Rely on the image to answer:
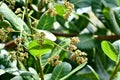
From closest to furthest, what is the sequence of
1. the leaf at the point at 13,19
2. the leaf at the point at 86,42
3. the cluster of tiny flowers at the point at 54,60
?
1. the cluster of tiny flowers at the point at 54,60
2. the leaf at the point at 13,19
3. the leaf at the point at 86,42

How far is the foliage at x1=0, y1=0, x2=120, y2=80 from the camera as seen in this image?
778mm

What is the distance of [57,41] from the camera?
1.18 metres

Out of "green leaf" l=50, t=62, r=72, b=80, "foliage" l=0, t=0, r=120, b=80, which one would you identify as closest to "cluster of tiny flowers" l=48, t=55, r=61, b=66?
"foliage" l=0, t=0, r=120, b=80

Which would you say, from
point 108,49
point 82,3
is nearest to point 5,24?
point 108,49

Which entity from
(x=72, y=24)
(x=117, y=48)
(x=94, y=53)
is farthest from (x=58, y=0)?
(x=117, y=48)

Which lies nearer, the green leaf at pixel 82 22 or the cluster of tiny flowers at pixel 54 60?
the cluster of tiny flowers at pixel 54 60

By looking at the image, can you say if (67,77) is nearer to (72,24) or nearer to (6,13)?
(6,13)

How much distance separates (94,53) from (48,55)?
0.28 meters

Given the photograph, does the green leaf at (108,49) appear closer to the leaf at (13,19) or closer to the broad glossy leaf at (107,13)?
the leaf at (13,19)

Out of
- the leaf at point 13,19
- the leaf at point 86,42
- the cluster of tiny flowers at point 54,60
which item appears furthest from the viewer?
the leaf at point 86,42

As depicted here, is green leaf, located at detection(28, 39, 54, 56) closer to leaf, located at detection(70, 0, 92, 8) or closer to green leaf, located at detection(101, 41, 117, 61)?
green leaf, located at detection(101, 41, 117, 61)

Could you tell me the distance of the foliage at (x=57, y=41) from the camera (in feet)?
2.55

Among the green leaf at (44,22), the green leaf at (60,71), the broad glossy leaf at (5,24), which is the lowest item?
the green leaf at (60,71)

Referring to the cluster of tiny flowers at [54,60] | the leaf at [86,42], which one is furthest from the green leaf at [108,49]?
the leaf at [86,42]
